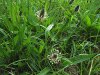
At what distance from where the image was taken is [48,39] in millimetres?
1586

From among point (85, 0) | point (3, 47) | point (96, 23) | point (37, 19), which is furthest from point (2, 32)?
point (85, 0)

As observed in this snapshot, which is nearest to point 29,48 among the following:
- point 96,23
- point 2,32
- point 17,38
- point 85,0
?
point 17,38

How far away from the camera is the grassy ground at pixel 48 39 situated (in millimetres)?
1440

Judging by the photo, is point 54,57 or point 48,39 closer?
point 54,57

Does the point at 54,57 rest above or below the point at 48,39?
below

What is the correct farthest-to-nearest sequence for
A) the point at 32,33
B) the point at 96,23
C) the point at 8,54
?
the point at 96,23 → the point at 32,33 → the point at 8,54

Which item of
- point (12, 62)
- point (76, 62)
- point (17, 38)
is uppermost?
point (17, 38)

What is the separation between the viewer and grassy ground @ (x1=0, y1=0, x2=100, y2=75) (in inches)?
56.7

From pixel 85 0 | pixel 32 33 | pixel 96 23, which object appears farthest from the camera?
pixel 85 0

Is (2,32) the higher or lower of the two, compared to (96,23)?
Result: higher

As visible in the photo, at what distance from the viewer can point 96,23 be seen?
5.68 ft

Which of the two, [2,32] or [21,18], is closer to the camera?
[2,32]

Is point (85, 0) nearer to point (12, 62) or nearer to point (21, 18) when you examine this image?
point (21, 18)

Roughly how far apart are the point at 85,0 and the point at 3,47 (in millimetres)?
860
